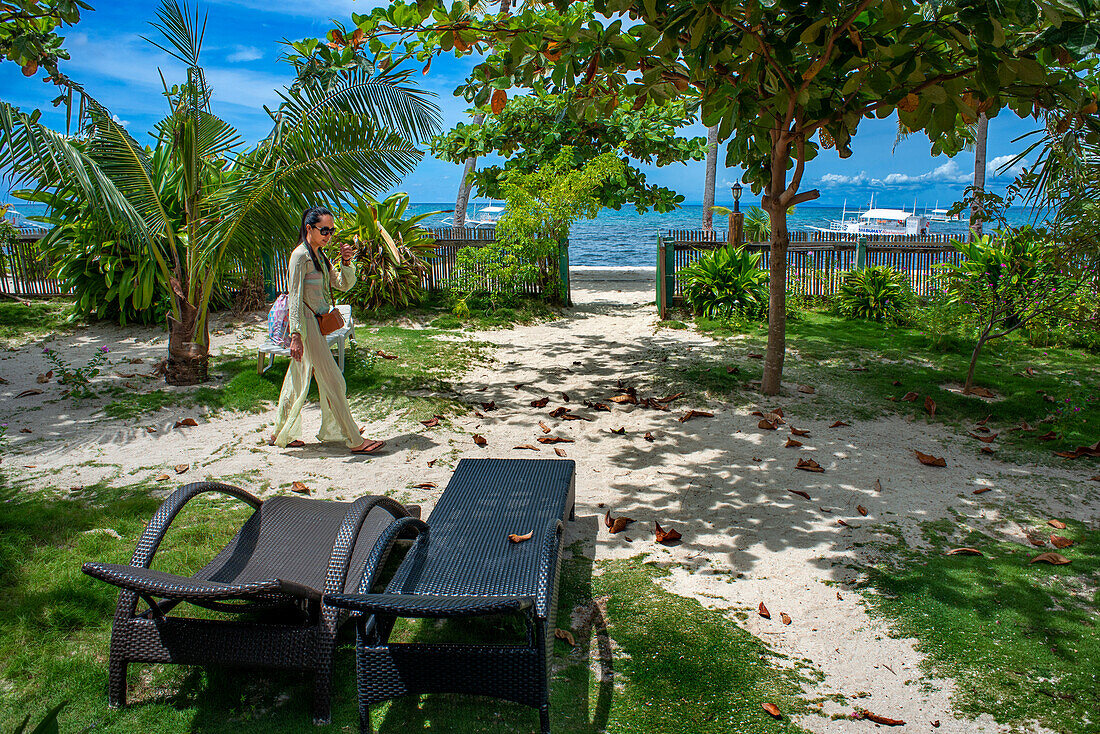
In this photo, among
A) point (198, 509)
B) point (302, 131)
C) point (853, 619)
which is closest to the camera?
point (853, 619)

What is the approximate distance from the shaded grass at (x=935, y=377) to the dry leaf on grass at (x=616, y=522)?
3.27 metres

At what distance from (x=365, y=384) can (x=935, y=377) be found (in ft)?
22.7

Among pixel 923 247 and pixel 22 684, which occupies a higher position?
pixel 923 247

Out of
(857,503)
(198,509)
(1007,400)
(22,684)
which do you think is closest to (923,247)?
(1007,400)

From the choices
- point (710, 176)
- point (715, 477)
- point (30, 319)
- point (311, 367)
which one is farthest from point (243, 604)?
point (710, 176)

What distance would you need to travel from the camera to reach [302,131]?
7527mm

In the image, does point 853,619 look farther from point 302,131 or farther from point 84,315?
point 84,315

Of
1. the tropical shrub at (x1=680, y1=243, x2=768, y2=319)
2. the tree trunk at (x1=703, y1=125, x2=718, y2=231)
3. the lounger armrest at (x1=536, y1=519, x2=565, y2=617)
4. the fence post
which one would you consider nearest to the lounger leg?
the lounger armrest at (x1=536, y1=519, x2=565, y2=617)

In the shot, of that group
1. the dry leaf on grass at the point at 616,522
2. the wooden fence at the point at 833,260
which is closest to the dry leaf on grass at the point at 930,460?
the dry leaf on grass at the point at 616,522

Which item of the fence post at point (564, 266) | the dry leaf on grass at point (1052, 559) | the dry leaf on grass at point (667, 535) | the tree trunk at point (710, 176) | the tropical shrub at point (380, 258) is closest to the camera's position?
the dry leaf on grass at point (1052, 559)

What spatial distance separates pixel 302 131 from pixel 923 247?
11837mm

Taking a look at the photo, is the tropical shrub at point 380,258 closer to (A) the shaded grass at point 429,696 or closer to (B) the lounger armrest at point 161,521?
(A) the shaded grass at point 429,696

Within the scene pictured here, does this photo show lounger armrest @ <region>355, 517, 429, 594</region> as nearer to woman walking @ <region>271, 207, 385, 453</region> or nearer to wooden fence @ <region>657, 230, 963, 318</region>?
woman walking @ <region>271, 207, 385, 453</region>

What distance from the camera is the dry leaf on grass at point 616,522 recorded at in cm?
478
